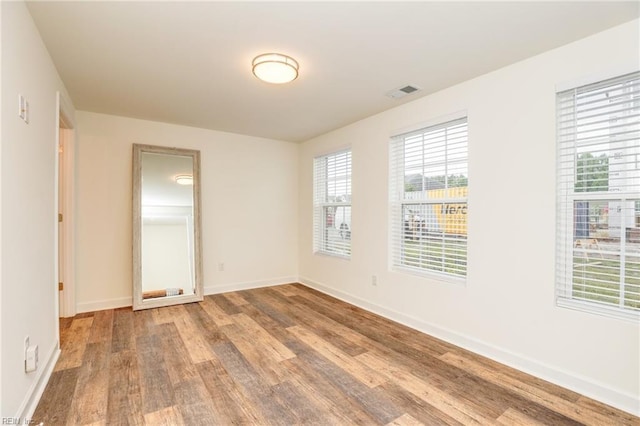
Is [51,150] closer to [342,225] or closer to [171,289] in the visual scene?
[171,289]

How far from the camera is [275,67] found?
2.33 m

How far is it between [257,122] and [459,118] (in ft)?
8.11

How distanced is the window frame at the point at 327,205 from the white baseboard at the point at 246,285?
0.74 metres

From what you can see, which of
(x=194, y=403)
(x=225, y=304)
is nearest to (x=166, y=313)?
(x=225, y=304)

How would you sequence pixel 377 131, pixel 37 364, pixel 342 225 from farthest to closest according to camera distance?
pixel 342 225 → pixel 377 131 → pixel 37 364

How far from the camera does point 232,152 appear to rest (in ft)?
15.2

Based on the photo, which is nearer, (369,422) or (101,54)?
(369,422)

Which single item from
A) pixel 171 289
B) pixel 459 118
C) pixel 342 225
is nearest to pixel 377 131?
pixel 459 118

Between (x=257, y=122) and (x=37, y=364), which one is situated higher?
(x=257, y=122)

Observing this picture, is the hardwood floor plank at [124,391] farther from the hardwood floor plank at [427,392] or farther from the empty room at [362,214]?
the hardwood floor plank at [427,392]

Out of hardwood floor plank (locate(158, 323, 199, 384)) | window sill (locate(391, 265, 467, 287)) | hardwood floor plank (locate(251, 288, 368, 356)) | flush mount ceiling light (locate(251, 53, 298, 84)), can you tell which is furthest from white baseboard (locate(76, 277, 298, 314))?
flush mount ceiling light (locate(251, 53, 298, 84))

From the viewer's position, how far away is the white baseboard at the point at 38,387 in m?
1.70

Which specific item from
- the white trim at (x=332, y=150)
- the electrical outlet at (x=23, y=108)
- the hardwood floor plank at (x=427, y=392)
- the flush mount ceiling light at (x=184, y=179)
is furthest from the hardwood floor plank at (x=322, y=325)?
the electrical outlet at (x=23, y=108)

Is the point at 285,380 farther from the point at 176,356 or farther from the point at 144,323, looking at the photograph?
the point at 144,323
